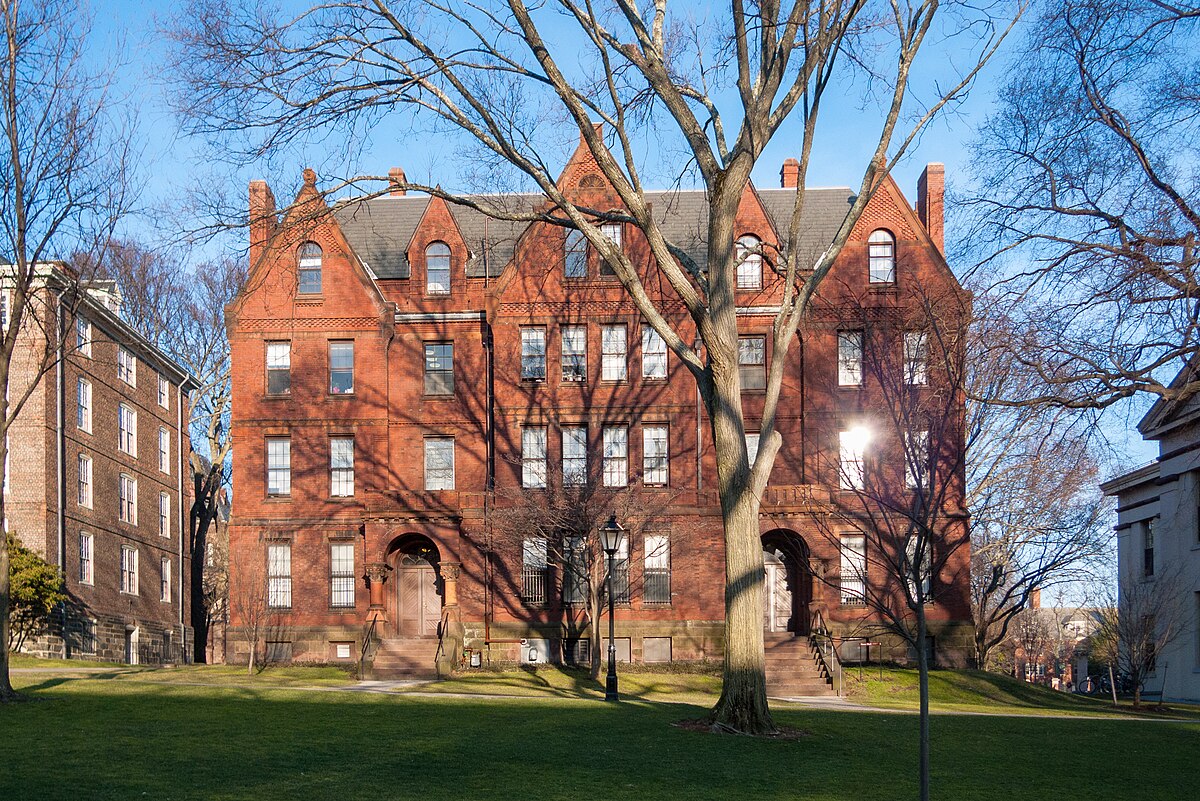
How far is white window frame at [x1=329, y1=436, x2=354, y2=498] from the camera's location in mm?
35531

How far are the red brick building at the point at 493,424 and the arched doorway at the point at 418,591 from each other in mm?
60

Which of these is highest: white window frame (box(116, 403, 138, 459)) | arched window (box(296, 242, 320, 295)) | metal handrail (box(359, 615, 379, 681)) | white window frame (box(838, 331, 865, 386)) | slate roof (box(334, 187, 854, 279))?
slate roof (box(334, 187, 854, 279))

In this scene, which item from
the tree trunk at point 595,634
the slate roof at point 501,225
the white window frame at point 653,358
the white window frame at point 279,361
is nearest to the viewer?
the tree trunk at point 595,634

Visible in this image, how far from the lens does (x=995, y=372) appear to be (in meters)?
15.5

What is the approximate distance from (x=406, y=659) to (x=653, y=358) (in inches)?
440

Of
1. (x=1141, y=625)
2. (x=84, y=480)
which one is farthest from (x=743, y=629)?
(x=84, y=480)

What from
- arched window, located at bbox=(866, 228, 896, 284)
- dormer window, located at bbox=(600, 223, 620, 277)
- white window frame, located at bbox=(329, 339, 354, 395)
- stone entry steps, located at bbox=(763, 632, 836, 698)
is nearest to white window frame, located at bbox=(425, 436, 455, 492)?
white window frame, located at bbox=(329, 339, 354, 395)

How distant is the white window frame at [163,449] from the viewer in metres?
46.4

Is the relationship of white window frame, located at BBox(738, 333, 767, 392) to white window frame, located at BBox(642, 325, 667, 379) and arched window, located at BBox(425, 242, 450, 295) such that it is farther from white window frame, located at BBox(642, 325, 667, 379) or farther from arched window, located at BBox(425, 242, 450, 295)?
arched window, located at BBox(425, 242, 450, 295)

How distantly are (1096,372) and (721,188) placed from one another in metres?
5.89

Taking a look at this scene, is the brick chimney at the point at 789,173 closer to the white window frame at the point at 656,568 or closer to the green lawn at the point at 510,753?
the white window frame at the point at 656,568

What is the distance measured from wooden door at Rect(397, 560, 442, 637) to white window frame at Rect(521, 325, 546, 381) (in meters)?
6.47

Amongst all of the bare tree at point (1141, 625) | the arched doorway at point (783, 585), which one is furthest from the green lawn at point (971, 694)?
the arched doorway at point (783, 585)

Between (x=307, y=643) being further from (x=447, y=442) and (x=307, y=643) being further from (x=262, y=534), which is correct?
(x=447, y=442)
